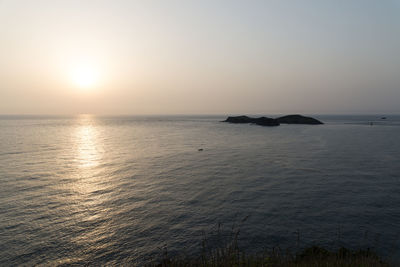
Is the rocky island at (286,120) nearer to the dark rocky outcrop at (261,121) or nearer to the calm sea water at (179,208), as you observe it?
the dark rocky outcrop at (261,121)

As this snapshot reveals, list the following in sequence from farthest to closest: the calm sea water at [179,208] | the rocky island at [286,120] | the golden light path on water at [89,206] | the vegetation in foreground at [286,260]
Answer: the rocky island at [286,120] < the golden light path on water at [89,206] < the calm sea water at [179,208] < the vegetation in foreground at [286,260]

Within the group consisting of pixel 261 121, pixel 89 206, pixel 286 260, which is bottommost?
pixel 89 206

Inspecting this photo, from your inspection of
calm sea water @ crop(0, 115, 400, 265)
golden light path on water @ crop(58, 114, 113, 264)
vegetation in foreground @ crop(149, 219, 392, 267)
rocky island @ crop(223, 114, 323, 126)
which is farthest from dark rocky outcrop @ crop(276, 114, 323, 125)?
vegetation in foreground @ crop(149, 219, 392, 267)

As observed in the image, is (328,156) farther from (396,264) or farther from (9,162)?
(9,162)

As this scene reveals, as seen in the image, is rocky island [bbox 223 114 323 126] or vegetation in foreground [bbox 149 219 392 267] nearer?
vegetation in foreground [bbox 149 219 392 267]

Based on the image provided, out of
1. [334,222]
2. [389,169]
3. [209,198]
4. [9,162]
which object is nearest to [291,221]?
[334,222]

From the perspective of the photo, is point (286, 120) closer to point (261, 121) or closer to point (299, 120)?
point (299, 120)

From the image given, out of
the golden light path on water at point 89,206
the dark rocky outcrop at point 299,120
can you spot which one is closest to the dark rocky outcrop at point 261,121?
the dark rocky outcrop at point 299,120

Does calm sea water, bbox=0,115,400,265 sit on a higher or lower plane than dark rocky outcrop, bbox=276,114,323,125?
lower

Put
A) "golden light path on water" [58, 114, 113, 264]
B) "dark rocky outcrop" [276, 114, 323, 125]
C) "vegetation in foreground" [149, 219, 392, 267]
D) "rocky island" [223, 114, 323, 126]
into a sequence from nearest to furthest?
1. "vegetation in foreground" [149, 219, 392, 267]
2. "golden light path on water" [58, 114, 113, 264]
3. "rocky island" [223, 114, 323, 126]
4. "dark rocky outcrop" [276, 114, 323, 125]

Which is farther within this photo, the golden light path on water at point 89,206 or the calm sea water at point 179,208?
the golden light path on water at point 89,206

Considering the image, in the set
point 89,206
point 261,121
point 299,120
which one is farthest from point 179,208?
point 299,120

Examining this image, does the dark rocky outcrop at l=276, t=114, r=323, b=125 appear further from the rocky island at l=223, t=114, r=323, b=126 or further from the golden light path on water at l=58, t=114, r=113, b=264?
the golden light path on water at l=58, t=114, r=113, b=264

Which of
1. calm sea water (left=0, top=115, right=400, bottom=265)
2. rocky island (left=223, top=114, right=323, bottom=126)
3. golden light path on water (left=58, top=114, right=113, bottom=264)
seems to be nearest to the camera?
calm sea water (left=0, top=115, right=400, bottom=265)
